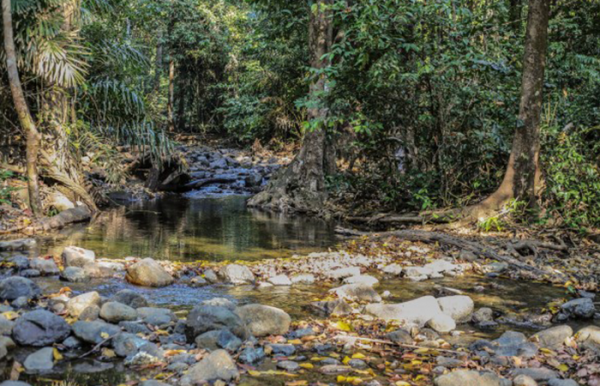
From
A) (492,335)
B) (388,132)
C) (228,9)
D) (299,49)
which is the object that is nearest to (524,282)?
(492,335)

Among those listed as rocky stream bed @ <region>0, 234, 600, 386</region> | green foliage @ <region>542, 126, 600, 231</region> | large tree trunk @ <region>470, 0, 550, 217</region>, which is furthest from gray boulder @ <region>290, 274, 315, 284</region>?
green foliage @ <region>542, 126, 600, 231</region>

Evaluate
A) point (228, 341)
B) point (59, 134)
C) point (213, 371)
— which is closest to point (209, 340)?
point (228, 341)

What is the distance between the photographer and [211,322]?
388 centimetres

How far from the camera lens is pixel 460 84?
9500 mm

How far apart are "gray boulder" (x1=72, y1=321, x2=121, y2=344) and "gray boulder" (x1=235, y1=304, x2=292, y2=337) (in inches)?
37.9

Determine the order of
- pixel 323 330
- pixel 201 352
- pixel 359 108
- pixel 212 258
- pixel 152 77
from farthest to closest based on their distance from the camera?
1. pixel 152 77
2. pixel 359 108
3. pixel 212 258
4. pixel 323 330
5. pixel 201 352

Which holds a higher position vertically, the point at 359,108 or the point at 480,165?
the point at 359,108

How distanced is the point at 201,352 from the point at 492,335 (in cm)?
236

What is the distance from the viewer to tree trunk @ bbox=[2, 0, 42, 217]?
850cm

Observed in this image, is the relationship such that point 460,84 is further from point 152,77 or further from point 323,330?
point 152,77

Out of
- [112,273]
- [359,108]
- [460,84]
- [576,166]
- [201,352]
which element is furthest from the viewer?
[359,108]

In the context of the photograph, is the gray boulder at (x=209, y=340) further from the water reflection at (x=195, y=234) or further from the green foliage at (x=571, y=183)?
the green foliage at (x=571, y=183)

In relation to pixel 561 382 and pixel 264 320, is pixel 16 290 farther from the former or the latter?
pixel 561 382

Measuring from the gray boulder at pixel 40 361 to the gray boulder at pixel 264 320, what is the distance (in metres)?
1.36
